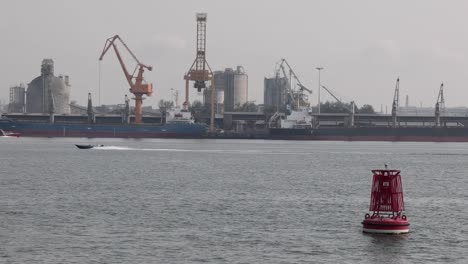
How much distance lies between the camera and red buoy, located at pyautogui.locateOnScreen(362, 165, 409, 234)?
3672 centimetres

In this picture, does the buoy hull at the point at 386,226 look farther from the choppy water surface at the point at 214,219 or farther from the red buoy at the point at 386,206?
the choppy water surface at the point at 214,219

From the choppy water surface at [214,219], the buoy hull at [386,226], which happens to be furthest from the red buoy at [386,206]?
the choppy water surface at [214,219]

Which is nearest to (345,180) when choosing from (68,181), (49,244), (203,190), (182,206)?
(203,190)

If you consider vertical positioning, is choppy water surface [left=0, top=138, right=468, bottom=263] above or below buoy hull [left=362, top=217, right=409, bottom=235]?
below

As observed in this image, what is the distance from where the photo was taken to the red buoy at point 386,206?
36.7 meters

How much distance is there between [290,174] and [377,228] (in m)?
39.2

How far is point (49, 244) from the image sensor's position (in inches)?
1321

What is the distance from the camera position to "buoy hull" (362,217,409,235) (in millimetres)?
36656

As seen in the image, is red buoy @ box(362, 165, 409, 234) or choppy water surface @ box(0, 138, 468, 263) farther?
red buoy @ box(362, 165, 409, 234)

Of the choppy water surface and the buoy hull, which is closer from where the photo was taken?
the choppy water surface

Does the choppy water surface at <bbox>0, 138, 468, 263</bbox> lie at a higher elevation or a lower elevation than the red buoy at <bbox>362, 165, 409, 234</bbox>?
lower

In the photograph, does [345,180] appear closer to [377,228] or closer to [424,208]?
[424,208]

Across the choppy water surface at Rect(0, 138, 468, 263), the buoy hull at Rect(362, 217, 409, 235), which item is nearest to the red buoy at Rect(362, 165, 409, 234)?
the buoy hull at Rect(362, 217, 409, 235)

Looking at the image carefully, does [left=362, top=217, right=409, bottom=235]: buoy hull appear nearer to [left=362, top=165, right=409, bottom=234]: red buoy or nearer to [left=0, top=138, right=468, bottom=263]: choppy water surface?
[left=362, top=165, right=409, bottom=234]: red buoy
